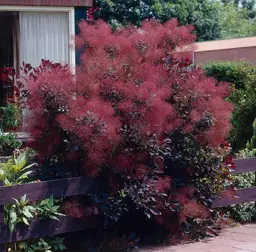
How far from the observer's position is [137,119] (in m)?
7.52

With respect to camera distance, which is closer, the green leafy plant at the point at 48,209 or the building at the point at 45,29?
the green leafy plant at the point at 48,209

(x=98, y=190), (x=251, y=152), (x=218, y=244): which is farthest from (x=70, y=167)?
(x=251, y=152)

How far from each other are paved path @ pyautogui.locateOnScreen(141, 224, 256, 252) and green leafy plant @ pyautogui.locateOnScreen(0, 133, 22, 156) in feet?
10.4

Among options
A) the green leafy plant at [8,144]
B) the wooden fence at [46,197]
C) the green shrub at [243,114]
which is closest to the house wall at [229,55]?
the green shrub at [243,114]

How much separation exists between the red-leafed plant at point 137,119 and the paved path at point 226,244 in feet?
1.02

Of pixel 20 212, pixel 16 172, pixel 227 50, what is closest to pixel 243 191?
pixel 16 172

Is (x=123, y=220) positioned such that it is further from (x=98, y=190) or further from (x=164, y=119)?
(x=164, y=119)

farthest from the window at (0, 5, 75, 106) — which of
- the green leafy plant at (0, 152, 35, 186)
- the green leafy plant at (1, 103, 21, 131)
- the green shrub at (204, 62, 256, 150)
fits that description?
the green shrub at (204, 62, 256, 150)

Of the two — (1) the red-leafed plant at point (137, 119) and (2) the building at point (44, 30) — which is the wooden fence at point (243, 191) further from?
(2) the building at point (44, 30)

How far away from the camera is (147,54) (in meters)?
8.09

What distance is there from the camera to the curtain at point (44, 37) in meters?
10.9

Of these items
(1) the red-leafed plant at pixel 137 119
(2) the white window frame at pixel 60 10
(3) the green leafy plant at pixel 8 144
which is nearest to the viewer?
(1) the red-leafed plant at pixel 137 119

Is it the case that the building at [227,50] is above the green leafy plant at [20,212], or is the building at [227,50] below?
above

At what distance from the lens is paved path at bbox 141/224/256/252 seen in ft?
25.7
